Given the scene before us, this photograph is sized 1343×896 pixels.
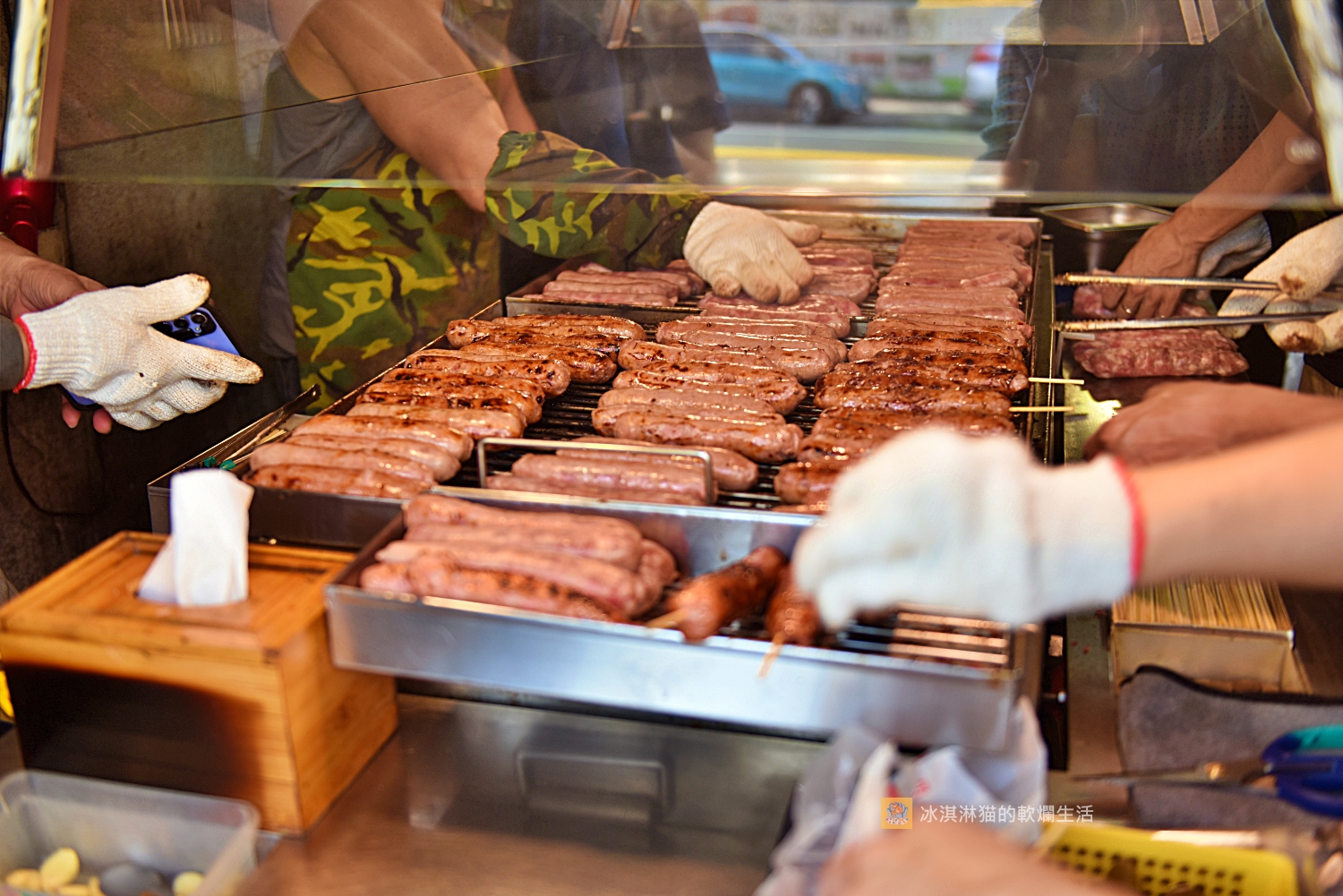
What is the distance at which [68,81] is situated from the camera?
285 cm

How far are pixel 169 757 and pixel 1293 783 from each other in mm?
2764

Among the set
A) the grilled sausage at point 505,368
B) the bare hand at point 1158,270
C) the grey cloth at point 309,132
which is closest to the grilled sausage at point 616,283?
the grilled sausage at point 505,368

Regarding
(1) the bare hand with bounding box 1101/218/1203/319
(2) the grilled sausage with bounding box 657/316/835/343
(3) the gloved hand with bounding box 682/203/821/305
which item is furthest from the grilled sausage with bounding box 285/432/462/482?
(1) the bare hand with bounding box 1101/218/1203/319

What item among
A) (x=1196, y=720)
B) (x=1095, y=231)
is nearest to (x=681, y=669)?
(x=1196, y=720)

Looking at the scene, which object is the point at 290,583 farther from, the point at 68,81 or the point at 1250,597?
the point at 1250,597

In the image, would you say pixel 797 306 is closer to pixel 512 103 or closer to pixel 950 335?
pixel 950 335

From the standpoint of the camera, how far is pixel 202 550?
2.56 meters

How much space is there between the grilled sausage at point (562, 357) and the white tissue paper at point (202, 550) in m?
1.76

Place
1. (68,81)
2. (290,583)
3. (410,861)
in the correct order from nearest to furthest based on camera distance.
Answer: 1. (410,861)
2. (290,583)
3. (68,81)

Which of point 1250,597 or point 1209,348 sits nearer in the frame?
point 1250,597

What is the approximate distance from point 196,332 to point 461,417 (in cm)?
115

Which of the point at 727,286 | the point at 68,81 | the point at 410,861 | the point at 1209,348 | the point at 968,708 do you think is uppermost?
the point at 68,81

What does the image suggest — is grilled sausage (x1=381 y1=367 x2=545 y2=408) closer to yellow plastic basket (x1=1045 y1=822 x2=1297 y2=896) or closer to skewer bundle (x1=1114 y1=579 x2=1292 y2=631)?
skewer bundle (x1=1114 y1=579 x2=1292 y2=631)

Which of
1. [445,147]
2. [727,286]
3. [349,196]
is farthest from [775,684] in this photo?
[349,196]
